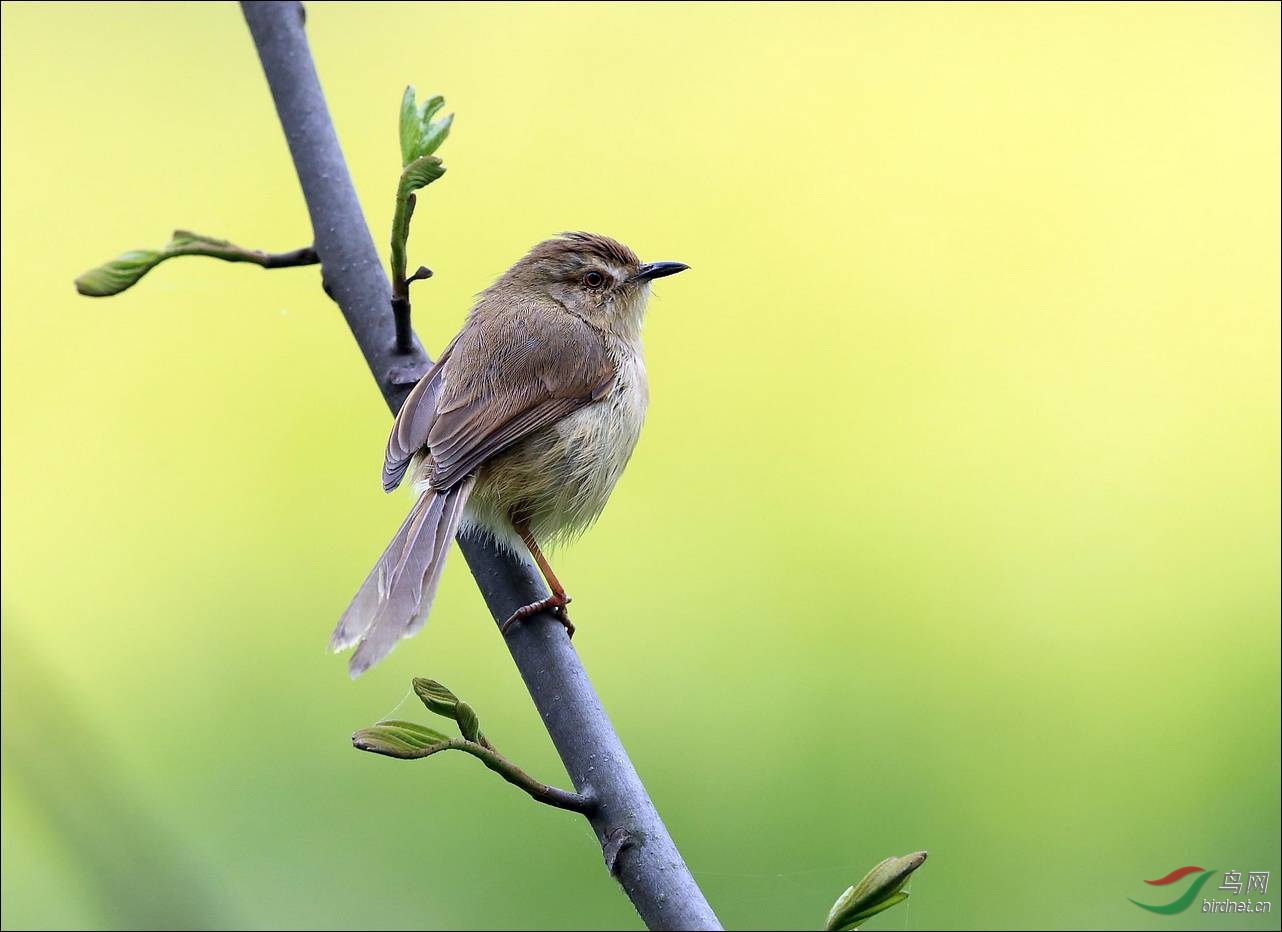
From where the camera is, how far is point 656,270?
121 inches

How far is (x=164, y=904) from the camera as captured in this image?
1.61 metres

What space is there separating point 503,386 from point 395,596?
3.51 feet

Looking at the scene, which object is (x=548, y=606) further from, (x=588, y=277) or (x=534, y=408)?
(x=588, y=277)

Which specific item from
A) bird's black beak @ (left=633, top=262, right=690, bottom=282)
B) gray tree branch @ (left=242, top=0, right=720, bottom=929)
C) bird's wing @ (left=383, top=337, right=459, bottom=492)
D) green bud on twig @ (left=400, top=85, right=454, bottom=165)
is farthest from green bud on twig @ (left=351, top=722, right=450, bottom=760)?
bird's black beak @ (left=633, top=262, right=690, bottom=282)

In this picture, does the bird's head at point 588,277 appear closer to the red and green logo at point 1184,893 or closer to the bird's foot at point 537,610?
the bird's foot at point 537,610

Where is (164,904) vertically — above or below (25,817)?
below

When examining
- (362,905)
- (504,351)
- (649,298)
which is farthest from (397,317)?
(362,905)

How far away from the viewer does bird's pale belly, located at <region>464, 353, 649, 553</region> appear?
8.70 ft

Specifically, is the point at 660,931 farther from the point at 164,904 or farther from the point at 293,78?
the point at 293,78

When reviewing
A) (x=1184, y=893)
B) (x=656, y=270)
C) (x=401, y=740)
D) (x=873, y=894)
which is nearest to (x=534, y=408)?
(x=656, y=270)

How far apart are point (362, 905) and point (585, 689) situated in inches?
58.6

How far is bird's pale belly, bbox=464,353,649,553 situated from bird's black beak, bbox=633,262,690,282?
1.26 ft

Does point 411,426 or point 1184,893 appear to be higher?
point 411,426

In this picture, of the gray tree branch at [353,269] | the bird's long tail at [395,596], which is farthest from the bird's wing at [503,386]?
the bird's long tail at [395,596]
